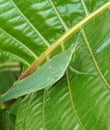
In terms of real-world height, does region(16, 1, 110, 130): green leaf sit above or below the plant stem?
below

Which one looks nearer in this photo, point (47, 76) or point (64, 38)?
point (47, 76)

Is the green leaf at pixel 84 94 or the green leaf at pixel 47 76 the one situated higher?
the green leaf at pixel 47 76

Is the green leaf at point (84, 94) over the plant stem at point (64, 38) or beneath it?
beneath

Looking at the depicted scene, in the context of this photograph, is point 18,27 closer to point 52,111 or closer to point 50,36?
point 50,36

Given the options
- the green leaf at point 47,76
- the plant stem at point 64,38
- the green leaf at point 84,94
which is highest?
the green leaf at point 47,76
